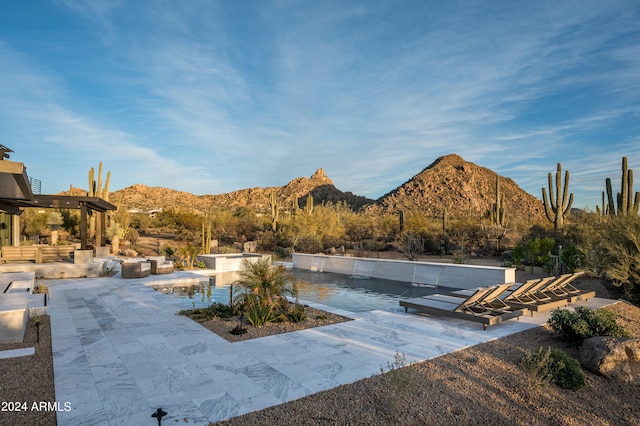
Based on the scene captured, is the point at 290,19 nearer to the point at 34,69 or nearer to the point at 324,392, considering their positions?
the point at 34,69

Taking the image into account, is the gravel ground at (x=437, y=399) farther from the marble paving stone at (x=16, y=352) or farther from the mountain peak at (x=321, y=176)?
the mountain peak at (x=321, y=176)

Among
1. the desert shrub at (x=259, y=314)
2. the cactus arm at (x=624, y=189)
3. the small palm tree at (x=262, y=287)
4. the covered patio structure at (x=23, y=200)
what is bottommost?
the desert shrub at (x=259, y=314)

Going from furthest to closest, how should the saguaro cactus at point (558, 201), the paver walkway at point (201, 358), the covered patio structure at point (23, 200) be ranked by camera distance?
the saguaro cactus at point (558, 201) → the covered patio structure at point (23, 200) → the paver walkway at point (201, 358)

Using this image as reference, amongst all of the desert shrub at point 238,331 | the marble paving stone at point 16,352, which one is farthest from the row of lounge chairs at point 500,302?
the marble paving stone at point 16,352

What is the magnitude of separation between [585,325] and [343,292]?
20.5 feet

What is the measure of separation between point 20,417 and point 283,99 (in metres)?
17.2

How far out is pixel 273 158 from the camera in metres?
26.4

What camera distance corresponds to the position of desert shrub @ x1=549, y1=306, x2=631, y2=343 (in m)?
5.48

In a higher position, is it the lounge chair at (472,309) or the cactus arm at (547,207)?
the cactus arm at (547,207)

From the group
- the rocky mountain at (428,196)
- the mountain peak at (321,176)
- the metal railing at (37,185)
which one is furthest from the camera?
the mountain peak at (321,176)

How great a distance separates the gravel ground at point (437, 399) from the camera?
3340 mm

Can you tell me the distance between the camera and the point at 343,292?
35.6 ft

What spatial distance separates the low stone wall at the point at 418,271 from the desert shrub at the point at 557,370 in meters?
6.49

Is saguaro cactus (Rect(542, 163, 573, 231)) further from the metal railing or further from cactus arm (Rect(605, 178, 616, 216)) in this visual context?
the metal railing
